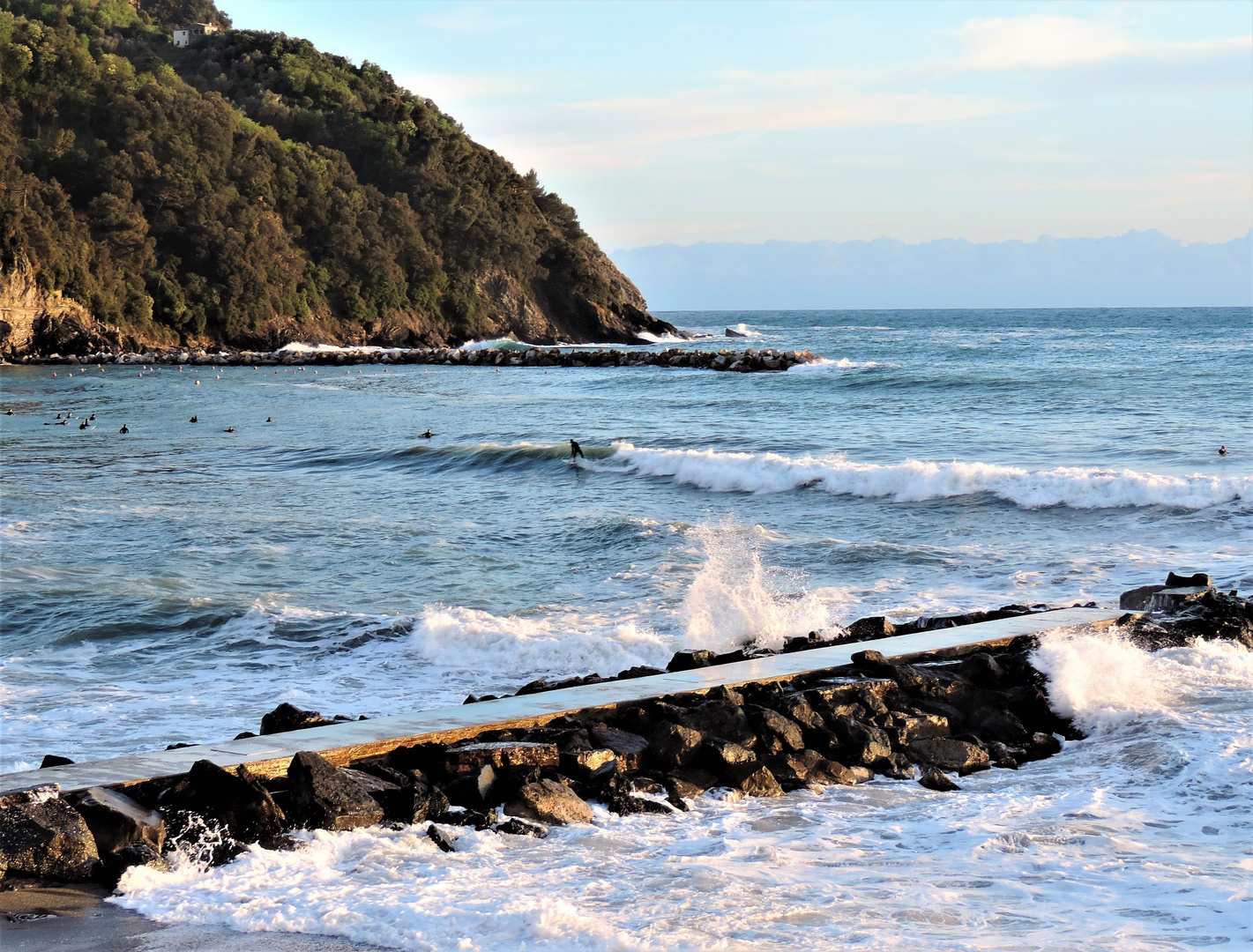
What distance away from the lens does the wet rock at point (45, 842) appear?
4.19m

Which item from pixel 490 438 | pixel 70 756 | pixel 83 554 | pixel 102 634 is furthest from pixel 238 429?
pixel 70 756

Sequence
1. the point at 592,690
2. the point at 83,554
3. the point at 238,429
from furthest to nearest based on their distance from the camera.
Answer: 1. the point at 238,429
2. the point at 83,554
3. the point at 592,690

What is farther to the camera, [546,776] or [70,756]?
[70,756]

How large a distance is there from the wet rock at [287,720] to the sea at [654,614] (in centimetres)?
65

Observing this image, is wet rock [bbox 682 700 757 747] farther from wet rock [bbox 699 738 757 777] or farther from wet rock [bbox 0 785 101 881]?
wet rock [bbox 0 785 101 881]

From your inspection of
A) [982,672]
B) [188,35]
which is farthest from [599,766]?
[188,35]

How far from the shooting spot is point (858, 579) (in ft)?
38.1

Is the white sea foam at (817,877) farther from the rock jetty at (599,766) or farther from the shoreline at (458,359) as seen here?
the shoreline at (458,359)

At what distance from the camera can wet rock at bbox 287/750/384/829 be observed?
471 centimetres

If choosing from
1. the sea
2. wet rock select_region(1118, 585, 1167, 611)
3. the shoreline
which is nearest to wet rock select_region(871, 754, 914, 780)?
the sea

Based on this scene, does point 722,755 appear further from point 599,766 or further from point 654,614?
point 654,614

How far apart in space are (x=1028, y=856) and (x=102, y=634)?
7734mm

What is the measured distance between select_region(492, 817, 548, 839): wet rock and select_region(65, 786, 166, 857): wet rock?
135 cm

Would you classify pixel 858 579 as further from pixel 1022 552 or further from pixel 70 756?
pixel 70 756
